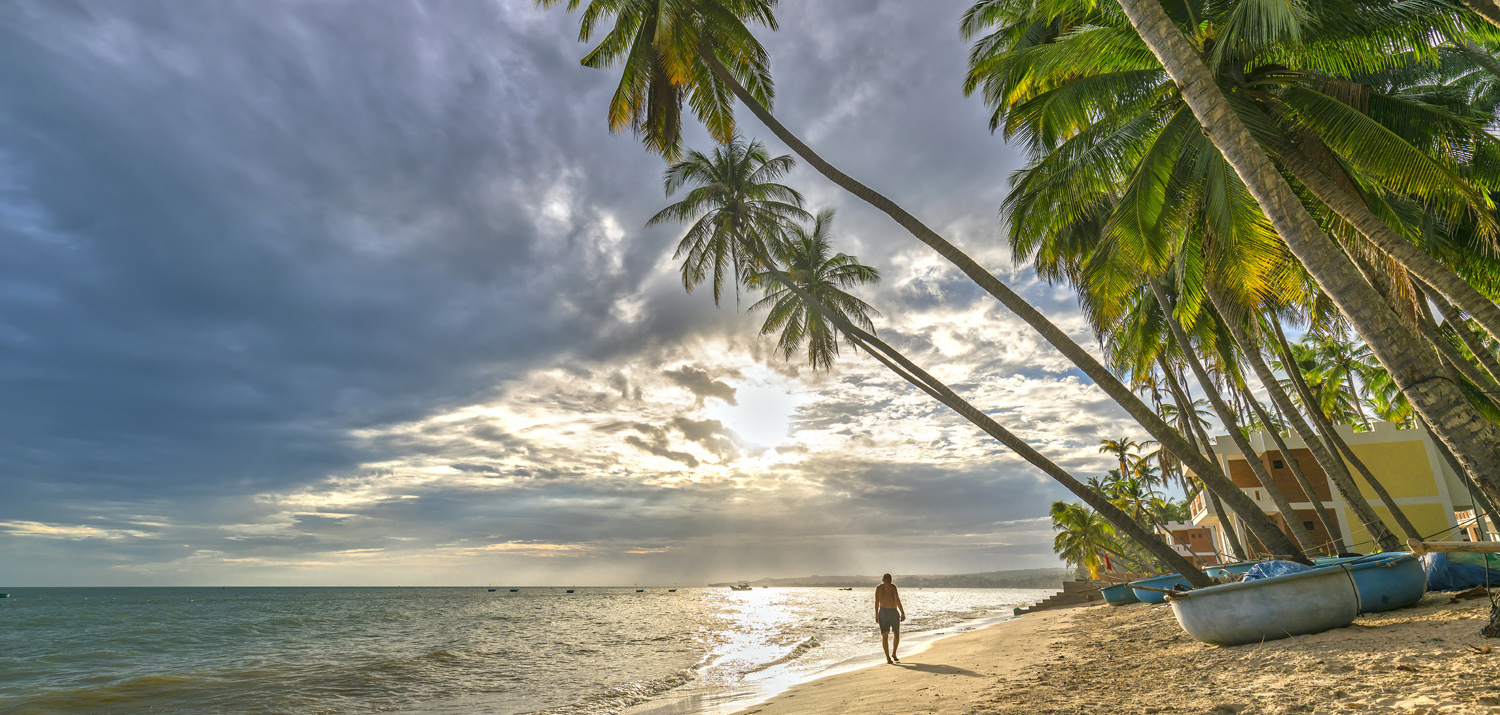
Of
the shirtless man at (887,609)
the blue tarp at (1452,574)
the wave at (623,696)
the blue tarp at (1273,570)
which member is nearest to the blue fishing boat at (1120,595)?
the blue tarp at (1452,574)

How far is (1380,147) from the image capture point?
22.7 ft

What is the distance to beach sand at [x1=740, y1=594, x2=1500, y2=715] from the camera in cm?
408

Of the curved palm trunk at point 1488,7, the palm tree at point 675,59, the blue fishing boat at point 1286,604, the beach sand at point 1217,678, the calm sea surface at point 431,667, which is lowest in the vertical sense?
the calm sea surface at point 431,667

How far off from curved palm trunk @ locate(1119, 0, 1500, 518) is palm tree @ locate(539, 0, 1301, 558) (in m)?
3.54

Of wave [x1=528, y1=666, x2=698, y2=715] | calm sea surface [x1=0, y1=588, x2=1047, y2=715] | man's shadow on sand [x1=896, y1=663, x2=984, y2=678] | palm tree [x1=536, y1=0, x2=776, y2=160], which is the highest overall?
palm tree [x1=536, y1=0, x2=776, y2=160]

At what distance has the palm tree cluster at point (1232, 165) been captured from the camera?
506cm

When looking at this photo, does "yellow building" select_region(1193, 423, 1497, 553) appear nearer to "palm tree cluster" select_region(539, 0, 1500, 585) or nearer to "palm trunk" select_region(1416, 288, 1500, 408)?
"palm tree cluster" select_region(539, 0, 1500, 585)

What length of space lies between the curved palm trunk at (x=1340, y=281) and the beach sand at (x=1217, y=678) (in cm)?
149

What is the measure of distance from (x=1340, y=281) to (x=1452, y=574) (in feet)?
25.2

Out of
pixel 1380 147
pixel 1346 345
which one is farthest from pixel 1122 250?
pixel 1346 345

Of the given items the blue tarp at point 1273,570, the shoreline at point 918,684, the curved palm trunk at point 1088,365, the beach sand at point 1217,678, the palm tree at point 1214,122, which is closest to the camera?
the beach sand at point 1217,678

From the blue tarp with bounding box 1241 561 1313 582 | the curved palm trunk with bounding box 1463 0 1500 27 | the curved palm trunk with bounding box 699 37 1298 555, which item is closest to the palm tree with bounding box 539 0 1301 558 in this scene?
the curved palm trunk with bounding box 699 37 1298 555

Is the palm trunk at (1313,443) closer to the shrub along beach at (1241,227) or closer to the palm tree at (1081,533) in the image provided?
the shrub along beach at (1241,227)

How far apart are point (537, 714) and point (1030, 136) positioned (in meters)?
12.1
